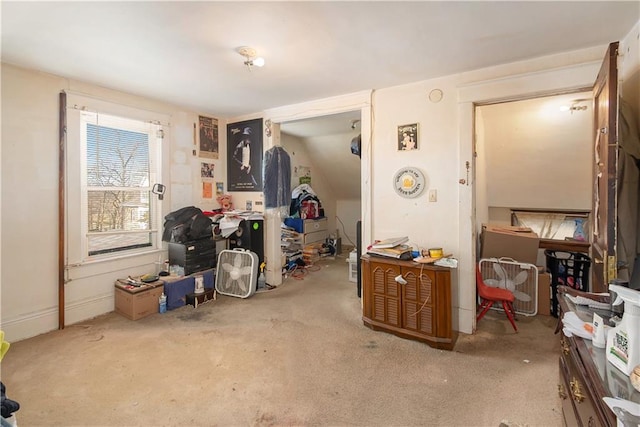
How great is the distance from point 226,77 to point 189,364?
2.40 meters

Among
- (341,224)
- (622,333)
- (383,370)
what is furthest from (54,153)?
(341,224)

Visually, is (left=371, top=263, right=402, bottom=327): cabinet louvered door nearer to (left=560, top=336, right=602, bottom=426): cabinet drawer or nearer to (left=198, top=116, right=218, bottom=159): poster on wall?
(left=560, top=336, right=602, bottom=426): cabinet drawer

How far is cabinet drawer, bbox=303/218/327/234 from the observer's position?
540cm

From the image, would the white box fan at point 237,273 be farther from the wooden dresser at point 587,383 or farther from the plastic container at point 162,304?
the wooden dresser at point 587,383

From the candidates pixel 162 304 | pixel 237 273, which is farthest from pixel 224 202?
pixel 162 304

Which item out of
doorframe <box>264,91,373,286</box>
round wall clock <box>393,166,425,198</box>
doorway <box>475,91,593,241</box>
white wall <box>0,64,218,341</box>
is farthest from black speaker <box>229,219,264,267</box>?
doorway <box>475,91,593,241</box>

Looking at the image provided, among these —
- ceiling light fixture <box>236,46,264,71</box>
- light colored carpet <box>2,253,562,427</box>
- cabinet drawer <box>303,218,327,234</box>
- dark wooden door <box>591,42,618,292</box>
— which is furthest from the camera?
cabinet drawer <box>303,218,327,234</box>

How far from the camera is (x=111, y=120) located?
10.2ft

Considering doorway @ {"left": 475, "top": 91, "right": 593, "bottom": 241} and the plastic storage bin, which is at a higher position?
doorway @ {"left": 475, "top": 91, "right": 593, "bottom": 241}

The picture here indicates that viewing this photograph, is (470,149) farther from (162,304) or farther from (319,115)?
(162,304)

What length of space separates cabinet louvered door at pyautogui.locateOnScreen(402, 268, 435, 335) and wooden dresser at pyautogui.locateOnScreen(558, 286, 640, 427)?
1.03 m

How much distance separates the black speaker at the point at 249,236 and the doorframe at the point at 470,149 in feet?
7.88

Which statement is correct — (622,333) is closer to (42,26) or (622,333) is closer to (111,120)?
(42,26)

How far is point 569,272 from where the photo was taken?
3.06m
